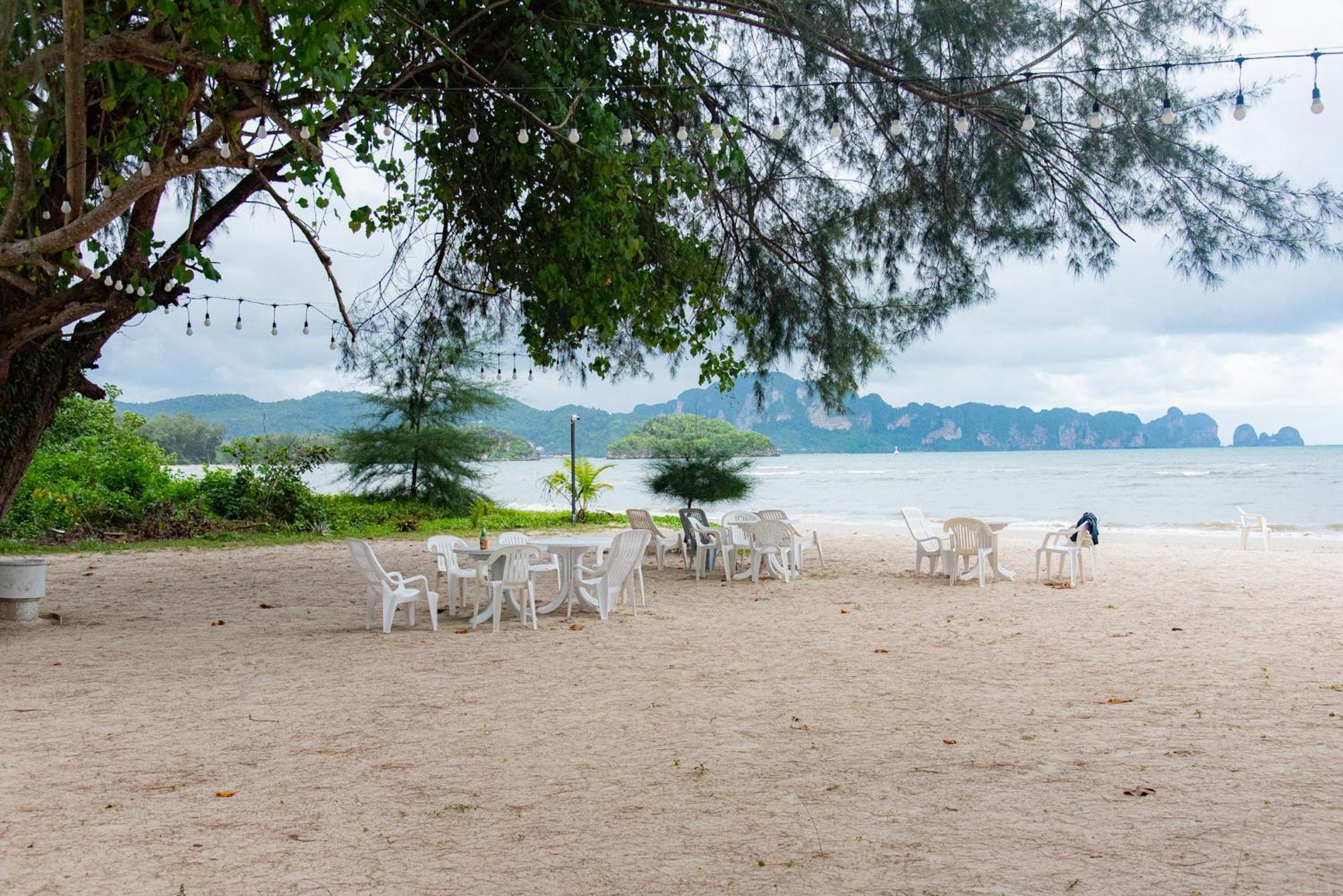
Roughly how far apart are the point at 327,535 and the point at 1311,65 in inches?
574

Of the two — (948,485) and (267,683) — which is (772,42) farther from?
(948,485)

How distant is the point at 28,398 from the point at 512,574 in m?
3.94

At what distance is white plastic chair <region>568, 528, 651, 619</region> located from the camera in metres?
8.11

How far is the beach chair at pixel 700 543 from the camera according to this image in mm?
11208

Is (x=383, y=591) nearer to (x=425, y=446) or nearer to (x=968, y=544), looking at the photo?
(x=968, y=544)

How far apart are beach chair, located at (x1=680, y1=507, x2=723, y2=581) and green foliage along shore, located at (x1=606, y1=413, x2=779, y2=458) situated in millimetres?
5324

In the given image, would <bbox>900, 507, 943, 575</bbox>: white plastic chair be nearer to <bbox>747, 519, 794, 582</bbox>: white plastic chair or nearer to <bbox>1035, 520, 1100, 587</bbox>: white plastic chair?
<bbox>1035, 520, 1100, 587</bbox>: white plastic chair

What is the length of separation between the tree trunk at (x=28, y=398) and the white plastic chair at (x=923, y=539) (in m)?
7.84

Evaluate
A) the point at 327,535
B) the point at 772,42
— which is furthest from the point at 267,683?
the point at 327,535

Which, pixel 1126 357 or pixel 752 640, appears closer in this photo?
pixel 752 640

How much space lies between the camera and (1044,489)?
49844 mm

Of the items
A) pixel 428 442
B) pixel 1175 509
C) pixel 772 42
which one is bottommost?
pixel 1175 509

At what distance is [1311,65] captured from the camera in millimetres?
5422

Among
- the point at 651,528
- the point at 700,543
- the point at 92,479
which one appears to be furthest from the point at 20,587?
the point at 92,479
